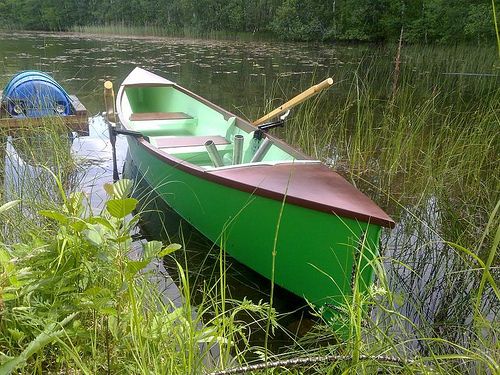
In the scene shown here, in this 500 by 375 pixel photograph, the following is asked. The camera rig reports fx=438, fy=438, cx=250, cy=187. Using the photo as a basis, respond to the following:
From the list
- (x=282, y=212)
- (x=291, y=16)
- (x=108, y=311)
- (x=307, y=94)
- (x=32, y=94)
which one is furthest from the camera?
(x=291, y=16)

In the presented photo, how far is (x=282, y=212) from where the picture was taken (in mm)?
2156

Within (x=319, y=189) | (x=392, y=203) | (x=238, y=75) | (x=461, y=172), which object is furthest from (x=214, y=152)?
(x=238, y=75)

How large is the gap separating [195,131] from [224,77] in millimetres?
5566

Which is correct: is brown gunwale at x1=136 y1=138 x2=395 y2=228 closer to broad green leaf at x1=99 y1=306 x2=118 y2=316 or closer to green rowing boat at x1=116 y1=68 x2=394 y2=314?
green rowing boat at x1=116 y1=68 x2=394 y2=314

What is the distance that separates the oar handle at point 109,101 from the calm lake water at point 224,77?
562 mm

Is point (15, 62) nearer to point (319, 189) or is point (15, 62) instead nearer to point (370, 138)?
point (370, 138)

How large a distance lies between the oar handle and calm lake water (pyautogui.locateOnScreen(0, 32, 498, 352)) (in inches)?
22.1

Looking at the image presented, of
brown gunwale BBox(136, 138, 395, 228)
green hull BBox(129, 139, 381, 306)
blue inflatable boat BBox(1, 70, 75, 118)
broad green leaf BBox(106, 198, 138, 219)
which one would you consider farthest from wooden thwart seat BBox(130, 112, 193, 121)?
broad green leaf BBox(106, 198, 138, 219)

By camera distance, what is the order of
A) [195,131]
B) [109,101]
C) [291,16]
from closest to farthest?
[109,101], [195,131], [291,16]

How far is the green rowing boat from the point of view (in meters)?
2.10

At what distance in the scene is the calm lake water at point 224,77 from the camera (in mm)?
2723

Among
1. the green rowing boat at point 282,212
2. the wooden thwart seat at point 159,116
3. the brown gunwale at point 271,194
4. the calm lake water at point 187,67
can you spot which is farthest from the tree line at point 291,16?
the brown gunwale at point 271,194

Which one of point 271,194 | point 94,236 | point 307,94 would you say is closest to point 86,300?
point 94,236

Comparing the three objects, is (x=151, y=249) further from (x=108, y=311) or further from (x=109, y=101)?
(x=109, y=101)
